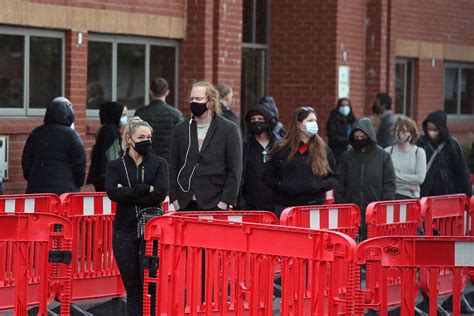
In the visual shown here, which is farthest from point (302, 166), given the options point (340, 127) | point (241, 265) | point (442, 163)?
point (340, 127)

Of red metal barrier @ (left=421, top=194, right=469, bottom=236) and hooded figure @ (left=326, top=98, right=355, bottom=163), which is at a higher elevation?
hooded figure @ (left=326, top=98, right=355, bottom=163)

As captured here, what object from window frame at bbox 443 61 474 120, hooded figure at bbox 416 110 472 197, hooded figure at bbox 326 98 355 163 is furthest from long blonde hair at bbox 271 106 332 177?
window frame at bbox 443 61 474 120

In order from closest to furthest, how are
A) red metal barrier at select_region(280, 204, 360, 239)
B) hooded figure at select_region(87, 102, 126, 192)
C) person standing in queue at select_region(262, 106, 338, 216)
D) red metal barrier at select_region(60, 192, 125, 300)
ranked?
red metal barrier at select_region(280, 204, 360, 239) < red metal barrier at select_region(60, 192, 125, 300) < person standing in queue at select_region(262, 106, 338, 216) < hooded figure at select_region(87, 102, 126, 192)

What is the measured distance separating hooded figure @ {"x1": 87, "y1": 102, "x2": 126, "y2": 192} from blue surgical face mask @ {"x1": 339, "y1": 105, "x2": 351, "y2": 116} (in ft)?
20.3

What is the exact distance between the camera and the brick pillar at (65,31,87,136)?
15.5 meters

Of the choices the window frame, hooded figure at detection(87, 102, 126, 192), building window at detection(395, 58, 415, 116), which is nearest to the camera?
hooded figure at detection(87, 102, 126, 192)

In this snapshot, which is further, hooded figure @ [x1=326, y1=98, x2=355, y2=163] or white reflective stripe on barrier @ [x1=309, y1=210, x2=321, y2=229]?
hooded figure @ [x1=326, y1=98, x2=355, y2=163]

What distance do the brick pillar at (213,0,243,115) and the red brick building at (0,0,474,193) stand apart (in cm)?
1

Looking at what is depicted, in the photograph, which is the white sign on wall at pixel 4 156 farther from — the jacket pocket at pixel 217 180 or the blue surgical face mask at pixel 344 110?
the blue surgical face mask at pixel 344 110

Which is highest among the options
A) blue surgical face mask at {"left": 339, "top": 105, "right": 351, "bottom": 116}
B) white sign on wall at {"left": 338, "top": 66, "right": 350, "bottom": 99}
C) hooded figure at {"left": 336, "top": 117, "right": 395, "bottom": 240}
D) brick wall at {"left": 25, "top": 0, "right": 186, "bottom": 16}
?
brick wall at {"left": 25, "top": 0, "right": 186, "bottom": 16}

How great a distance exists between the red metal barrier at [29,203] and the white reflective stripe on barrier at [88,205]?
0.89 ft

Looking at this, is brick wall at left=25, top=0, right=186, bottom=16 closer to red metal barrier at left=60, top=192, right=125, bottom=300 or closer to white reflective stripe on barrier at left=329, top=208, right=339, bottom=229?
red metal barrier at left=60, top=192, right=125, bottom=300

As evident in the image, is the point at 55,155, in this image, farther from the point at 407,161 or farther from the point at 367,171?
the point at 407,161

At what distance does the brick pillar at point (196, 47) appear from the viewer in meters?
17.5
